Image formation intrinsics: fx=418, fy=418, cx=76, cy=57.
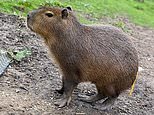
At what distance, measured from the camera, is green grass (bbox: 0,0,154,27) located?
26.5 feet

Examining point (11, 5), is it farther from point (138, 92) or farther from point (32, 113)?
point (32, 113)

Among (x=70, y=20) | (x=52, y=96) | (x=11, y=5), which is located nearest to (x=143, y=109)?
(x=52, y=96)

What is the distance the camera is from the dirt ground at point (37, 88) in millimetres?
4434

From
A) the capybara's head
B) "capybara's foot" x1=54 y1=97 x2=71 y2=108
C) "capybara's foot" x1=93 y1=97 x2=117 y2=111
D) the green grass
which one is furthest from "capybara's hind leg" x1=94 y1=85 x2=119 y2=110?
the green grass

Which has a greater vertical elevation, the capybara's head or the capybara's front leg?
the capybara's head

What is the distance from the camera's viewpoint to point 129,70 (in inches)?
183

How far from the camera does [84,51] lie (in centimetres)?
451

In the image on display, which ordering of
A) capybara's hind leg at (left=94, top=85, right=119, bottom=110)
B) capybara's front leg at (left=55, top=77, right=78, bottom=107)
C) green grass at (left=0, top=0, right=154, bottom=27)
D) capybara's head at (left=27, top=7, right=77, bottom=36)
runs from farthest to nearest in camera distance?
green grass at (left=0, top=0, right=154, bottom=27) → capybara's hind leg at (left=94, top=85, right=119, bottom=110) → capybara's front leg at (left=55, top=77, right=78, bottom=107) → capybara's head at (left=27, top=7, right=77, bottom=36)

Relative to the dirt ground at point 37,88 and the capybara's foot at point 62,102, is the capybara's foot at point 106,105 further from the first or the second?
the capybara's foot at point 62,102

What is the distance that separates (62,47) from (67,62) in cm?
17

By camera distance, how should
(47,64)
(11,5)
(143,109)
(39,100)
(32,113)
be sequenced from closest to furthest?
(32,113) < (39,100) < (143,109) < (47,64) < (11,5)

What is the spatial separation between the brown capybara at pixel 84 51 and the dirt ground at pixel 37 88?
190 millimetres

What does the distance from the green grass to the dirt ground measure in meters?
1.02

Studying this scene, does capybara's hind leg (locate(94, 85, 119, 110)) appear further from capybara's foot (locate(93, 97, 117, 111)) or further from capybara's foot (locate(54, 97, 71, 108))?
capybara's foot (locate(54, 97, 71, 108))
